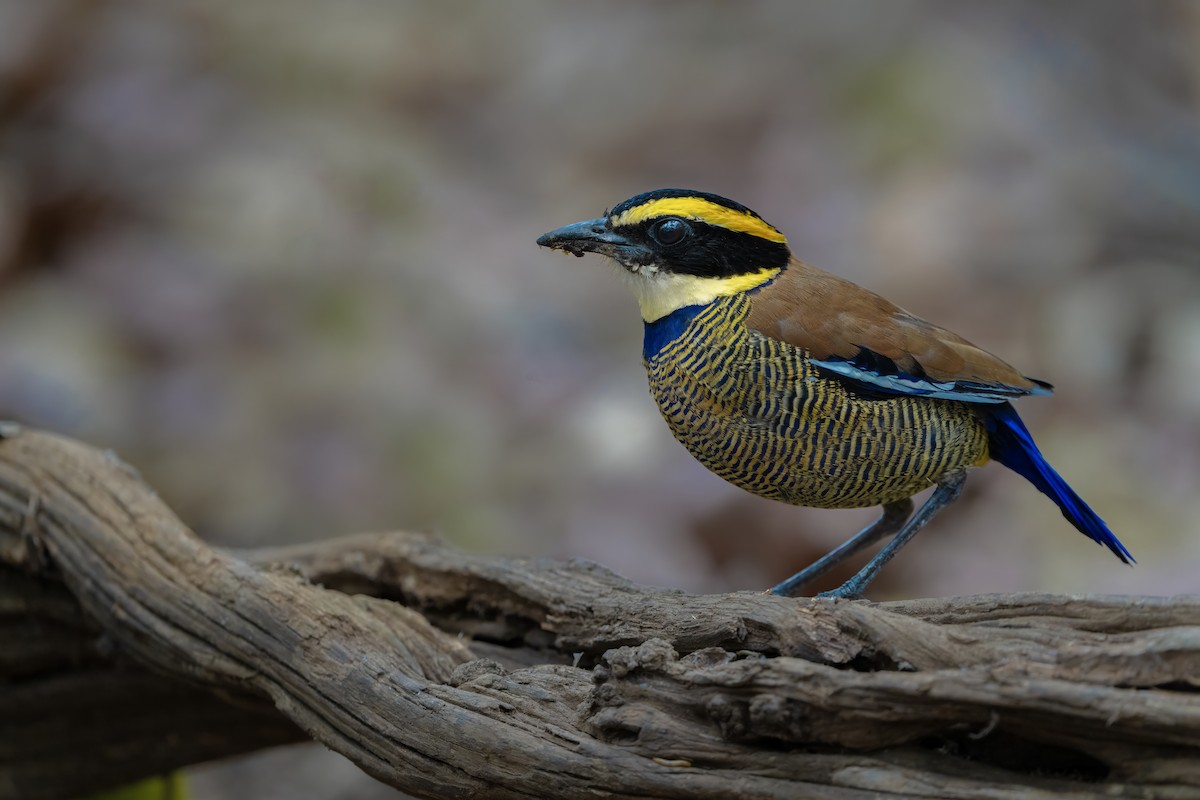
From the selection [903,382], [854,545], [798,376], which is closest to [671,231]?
[798,376]

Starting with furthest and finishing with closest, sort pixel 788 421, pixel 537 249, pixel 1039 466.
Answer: pixel 537 249, pixel 1039 466, pixel 788 421

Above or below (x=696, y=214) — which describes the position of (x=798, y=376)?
below

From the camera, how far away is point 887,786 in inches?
110

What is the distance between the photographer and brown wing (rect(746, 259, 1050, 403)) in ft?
12.2

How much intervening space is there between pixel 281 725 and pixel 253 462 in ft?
12.7

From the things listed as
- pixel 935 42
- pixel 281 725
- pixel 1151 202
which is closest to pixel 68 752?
pixel 281 725

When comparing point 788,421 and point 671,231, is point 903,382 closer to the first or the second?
point 788,421

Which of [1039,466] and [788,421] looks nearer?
[788,421]

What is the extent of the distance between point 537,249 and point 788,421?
6.65 m

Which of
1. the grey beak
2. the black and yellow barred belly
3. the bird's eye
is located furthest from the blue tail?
the grey beak

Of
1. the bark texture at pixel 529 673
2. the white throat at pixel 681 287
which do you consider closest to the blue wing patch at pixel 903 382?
the white throat at pixel 681 287

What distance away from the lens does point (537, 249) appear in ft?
33.2

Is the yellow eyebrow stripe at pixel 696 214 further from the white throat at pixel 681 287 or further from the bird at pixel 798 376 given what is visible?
the white throat at pixel 681 287

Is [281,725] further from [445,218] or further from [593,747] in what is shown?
[445,218]
